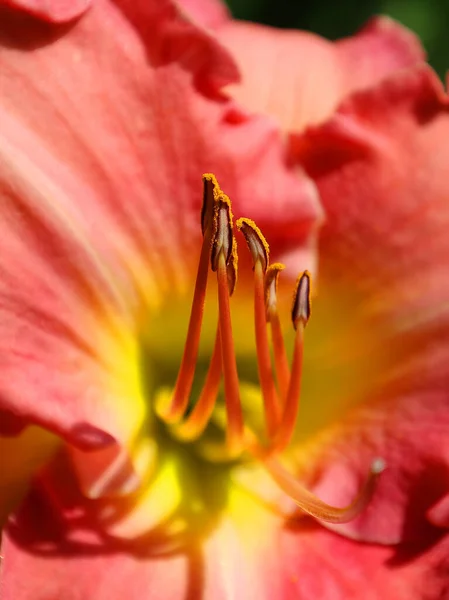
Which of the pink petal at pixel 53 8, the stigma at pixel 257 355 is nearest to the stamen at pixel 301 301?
the stigma at pixel 257 355

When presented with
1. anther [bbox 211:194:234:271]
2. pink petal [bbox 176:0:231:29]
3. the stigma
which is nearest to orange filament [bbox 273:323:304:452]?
the stigma

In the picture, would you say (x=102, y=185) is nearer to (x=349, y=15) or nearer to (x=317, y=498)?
(x=317, y=498)

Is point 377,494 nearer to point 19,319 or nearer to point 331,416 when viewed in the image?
point 331,416

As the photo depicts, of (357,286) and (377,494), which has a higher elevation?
(357,286)

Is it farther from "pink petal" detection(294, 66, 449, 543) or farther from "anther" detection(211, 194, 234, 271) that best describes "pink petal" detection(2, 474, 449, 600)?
"anther" detection(211, 194, 234, 271)

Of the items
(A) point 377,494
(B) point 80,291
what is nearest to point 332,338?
(A) point 377,494

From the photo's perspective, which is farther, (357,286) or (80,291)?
(357,286)

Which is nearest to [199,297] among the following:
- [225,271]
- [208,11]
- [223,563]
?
[225,271]

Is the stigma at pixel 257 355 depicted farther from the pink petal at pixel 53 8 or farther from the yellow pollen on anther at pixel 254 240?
the pink petal at pixel 53 8
